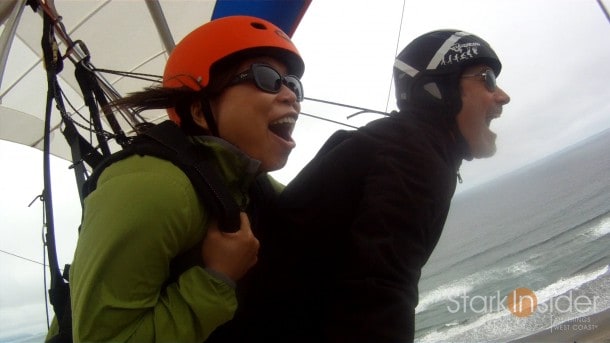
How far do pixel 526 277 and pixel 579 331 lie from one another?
15182 mm

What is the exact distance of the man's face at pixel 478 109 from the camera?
185 cm

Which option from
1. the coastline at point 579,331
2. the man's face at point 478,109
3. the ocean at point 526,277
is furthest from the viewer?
the ocean at point 526,277

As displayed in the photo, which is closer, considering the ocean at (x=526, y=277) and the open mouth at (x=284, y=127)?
the open mouth at (x=284, y=127)

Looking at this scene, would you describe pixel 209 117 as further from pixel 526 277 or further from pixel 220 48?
pixel 526 277

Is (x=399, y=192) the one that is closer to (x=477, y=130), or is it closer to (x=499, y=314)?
(x=477, y=130)

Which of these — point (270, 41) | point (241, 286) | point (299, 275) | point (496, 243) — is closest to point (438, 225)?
point (299, 275)

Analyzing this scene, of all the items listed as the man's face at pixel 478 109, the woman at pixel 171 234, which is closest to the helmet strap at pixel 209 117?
the woman at pixel 171 234

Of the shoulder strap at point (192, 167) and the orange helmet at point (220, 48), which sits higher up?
the orange helmet at point (220, 48)

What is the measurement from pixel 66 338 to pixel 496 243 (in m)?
45.8

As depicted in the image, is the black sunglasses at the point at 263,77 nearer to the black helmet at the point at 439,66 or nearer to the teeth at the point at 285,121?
the teeth at the point at 285,121

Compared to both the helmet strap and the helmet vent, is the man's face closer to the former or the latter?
the helmet vent

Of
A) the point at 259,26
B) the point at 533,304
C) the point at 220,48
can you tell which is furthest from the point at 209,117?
the point at 533,304

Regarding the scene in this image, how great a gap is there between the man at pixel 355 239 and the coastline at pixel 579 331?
31.3ft

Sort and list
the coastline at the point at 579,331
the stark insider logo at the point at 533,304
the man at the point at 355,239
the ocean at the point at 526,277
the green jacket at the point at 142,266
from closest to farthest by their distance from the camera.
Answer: the green jacket at the point at 142,266
the man at the point at 355,239
the coastline at the point at 579,331
the stark insider logo at the point at 533,304
the ocean at the point at 526,277
